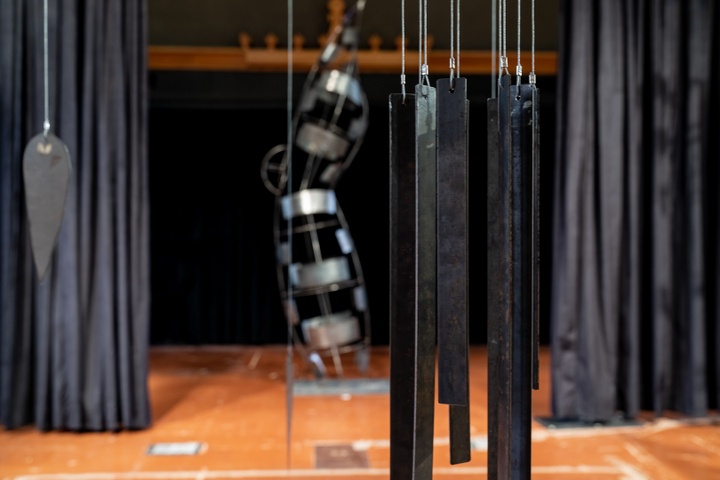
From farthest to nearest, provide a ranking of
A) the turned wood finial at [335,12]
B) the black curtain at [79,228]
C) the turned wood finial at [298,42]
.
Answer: the turned wood finial at [298,42], the turned wood finial at [335,12], the black curtain at [79,228]

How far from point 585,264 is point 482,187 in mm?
2504

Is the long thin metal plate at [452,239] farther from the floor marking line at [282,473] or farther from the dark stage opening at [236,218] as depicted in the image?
the dark stage opening at [236,218]

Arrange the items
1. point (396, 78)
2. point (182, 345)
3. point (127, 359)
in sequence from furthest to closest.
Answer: point (182, 345) → point (396, 78) → point (127, 359)

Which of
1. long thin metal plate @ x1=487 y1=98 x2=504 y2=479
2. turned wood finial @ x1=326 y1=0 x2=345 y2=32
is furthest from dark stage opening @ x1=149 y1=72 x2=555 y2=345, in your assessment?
long thin metal plate @ x1=487 y1=98 x2=504 y2=479

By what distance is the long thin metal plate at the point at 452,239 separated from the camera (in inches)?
56.1

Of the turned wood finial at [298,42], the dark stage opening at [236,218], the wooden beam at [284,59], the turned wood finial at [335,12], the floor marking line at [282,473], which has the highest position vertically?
the turned wood finial at [335,12]

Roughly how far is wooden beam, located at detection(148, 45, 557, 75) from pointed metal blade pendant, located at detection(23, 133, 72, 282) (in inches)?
155

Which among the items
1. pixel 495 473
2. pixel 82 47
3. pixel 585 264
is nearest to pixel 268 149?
pixel 82 47

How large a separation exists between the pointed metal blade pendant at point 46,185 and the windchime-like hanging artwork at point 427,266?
0.88m

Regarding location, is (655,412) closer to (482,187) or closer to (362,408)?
(362,408)

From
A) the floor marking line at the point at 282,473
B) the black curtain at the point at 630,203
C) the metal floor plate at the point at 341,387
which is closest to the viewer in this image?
the floor marking line at the point at 282,473

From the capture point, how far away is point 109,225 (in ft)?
12.5

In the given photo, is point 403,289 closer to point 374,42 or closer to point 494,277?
point 494,277

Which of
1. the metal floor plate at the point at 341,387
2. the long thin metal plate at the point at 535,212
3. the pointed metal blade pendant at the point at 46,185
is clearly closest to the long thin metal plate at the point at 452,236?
the long thin metal plate at the point at 535,212
